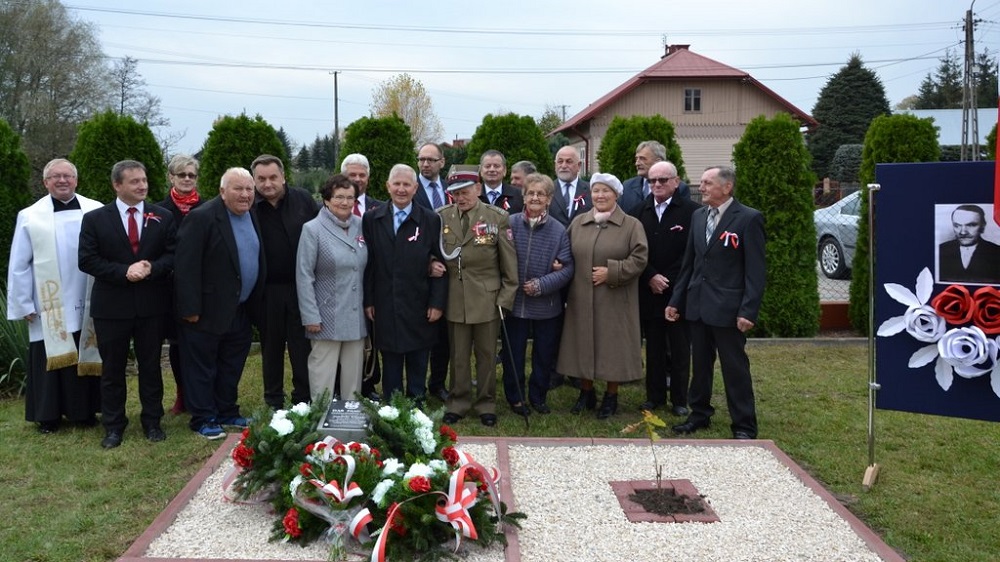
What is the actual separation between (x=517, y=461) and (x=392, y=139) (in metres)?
4.98

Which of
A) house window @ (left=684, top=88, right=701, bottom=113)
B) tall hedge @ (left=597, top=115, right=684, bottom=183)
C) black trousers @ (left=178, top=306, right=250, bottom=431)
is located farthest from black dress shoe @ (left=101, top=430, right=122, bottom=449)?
house window @ (left=684, top=88, right=701, bottom=113)

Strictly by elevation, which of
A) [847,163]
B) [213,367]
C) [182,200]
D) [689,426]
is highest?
[847,163]

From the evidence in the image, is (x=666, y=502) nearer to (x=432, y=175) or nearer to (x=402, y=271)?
(x=402, y=271)

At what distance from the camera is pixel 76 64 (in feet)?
107

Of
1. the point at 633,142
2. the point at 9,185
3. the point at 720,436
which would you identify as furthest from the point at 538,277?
the point at 9,185

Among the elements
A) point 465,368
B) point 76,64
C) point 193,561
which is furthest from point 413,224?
point 76,64

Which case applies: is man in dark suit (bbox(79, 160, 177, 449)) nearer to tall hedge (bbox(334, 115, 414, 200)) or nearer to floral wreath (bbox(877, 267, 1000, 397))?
tall hedge (bbox(334, 115, 414, 200))

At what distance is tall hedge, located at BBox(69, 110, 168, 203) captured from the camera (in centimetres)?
836

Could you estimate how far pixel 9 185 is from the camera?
791 cm

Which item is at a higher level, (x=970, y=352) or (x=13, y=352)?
(x=970, y=352)

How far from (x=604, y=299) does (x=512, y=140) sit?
4.02 meters

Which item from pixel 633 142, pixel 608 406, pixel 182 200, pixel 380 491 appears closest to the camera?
pixel 380 491

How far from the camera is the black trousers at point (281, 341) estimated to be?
5.85 metres

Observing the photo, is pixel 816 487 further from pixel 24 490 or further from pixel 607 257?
pixel 24 490
